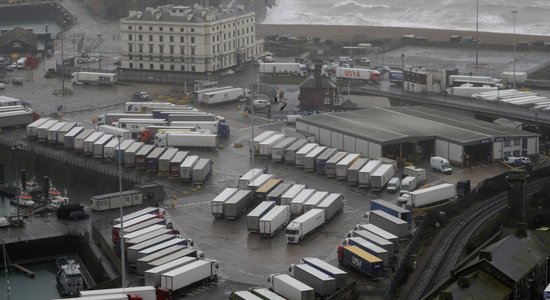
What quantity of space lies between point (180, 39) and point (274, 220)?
2490 centimetres

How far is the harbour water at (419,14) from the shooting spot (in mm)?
80062

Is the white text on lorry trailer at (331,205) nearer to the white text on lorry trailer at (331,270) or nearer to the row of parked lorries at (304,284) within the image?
the white text on lorry trailer at (331,270)

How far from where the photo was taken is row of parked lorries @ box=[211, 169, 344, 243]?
34.1 metres

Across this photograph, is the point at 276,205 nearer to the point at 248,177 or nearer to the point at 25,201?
the point at 248,177

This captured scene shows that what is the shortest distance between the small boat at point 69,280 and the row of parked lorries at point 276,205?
475cm

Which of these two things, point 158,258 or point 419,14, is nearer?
point 158,258

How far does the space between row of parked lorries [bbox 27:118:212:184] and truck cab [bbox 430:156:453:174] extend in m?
7.05

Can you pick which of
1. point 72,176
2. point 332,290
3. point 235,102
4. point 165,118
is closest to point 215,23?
point 235,102

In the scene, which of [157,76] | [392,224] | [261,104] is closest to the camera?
[392,224]

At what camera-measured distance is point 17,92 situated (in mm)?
55781

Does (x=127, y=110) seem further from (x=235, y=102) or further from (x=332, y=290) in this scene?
(x=332, y=290)

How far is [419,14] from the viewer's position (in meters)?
86.1

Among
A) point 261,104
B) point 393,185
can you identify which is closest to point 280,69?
point 261,104

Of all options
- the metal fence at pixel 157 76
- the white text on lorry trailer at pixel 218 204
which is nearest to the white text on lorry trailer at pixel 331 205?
the white text on lorry trailer at pixel 218 204
